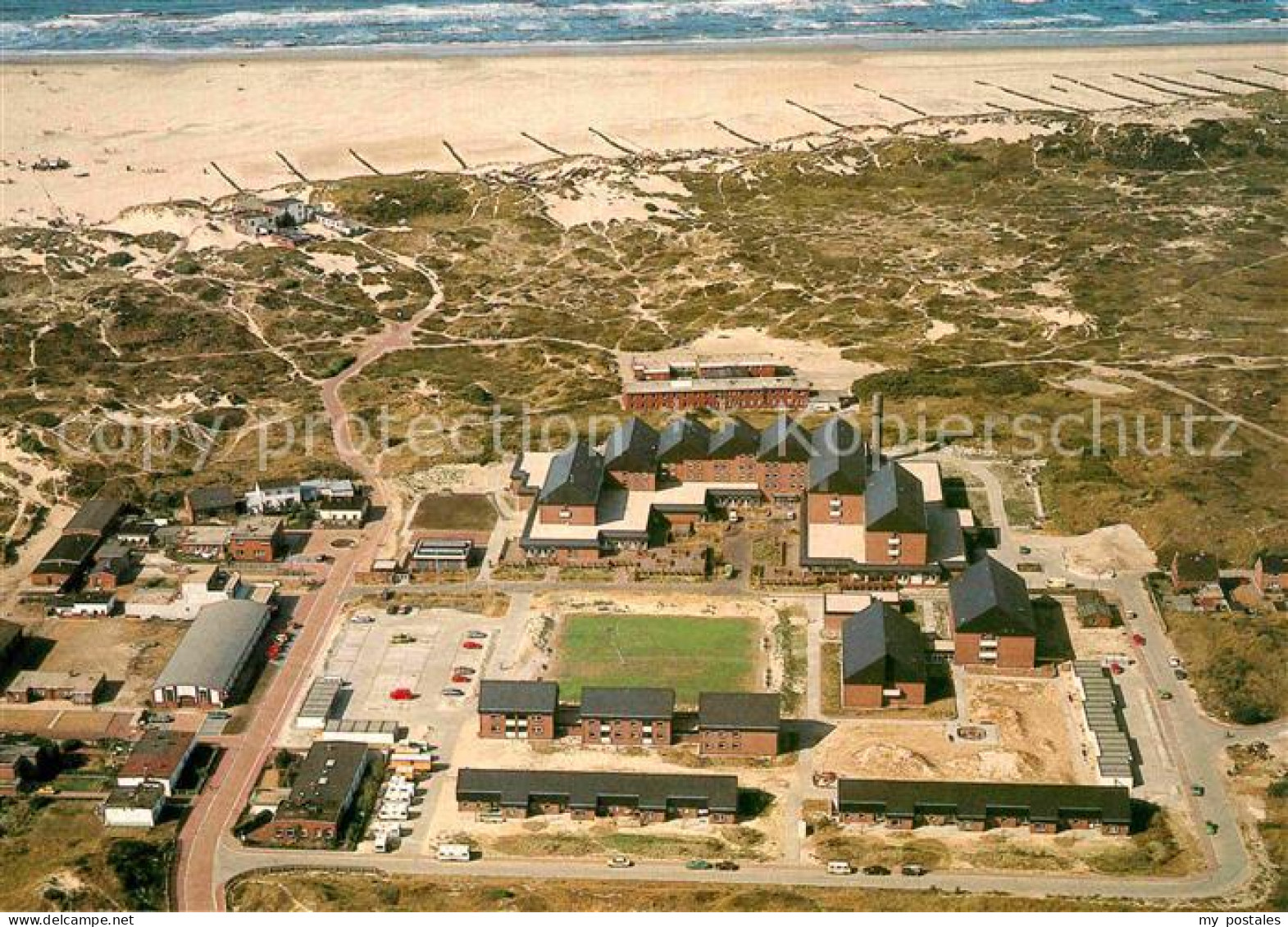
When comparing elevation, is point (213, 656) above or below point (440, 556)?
above

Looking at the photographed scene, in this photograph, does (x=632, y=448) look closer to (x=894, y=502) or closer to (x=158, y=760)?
(x=894, y=502)

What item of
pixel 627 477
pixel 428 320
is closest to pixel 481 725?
pixel 627 477

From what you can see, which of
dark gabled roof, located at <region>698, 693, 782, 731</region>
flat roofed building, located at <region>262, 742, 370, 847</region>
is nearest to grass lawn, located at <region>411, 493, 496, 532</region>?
flat roofed building, located at <region>262, 742, 370, 847</region>

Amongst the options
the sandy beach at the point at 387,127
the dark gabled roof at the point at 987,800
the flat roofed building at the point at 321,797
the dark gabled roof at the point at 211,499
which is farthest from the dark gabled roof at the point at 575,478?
the sandy beach at the point at 387,127

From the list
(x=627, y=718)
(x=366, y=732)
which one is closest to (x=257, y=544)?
(x=366, y=732)

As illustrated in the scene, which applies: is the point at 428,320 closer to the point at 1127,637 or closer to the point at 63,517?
the point at 63,517

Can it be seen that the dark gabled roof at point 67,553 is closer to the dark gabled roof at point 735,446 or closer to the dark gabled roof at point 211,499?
the dark gabled roof at point 211,499

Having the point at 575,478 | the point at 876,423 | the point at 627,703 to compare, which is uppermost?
the point at 575,478
